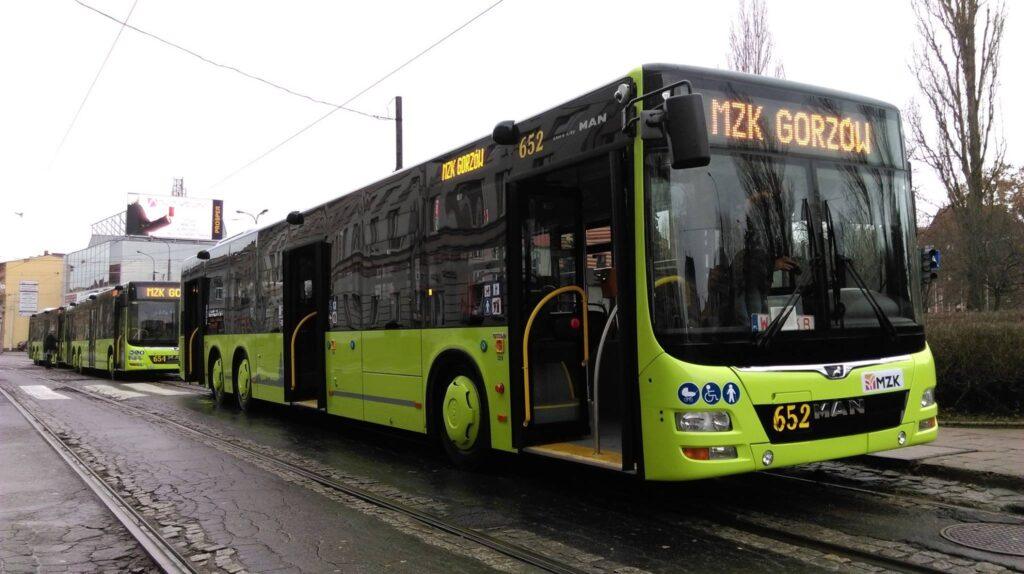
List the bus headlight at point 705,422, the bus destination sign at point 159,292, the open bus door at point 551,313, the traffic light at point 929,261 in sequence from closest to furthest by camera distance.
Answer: the bus headlight at point 705,422 → the open bus door at point 551,313 → the traffic light at point 929,261 → the bus destination sign at point 159,292

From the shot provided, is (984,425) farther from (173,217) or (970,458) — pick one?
(173,217)

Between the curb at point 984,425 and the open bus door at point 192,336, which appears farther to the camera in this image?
the open bus door at point 192,336

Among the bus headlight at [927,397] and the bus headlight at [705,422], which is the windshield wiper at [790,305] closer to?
the bus headlight at [705,422]

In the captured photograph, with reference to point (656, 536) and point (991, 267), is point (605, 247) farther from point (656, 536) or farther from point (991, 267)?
point (991, 267)

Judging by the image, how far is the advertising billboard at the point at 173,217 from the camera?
8438cm

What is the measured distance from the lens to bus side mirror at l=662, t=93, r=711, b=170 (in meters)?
4.79

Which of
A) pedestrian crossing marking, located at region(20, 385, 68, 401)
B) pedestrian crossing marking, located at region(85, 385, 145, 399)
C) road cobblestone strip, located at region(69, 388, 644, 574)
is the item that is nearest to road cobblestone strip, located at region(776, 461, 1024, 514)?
road cobblestone strip, located at region(69, 388, 644, 574)

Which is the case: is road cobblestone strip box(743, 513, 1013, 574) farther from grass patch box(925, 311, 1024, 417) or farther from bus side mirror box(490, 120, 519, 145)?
grass patch box(925, 311, 1024, 417)

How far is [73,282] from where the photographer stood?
94.4 metres

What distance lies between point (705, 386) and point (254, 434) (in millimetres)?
7330

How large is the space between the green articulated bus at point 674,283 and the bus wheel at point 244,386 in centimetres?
543

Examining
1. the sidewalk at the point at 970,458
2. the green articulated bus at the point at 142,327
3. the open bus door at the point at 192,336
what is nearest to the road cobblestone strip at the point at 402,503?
the sidewalk at the point at 970,458

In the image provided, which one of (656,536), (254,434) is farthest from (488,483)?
(254,434)

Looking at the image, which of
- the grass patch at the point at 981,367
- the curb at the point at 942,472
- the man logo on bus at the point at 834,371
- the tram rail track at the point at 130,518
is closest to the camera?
the tram rail track at the point at 130,518
